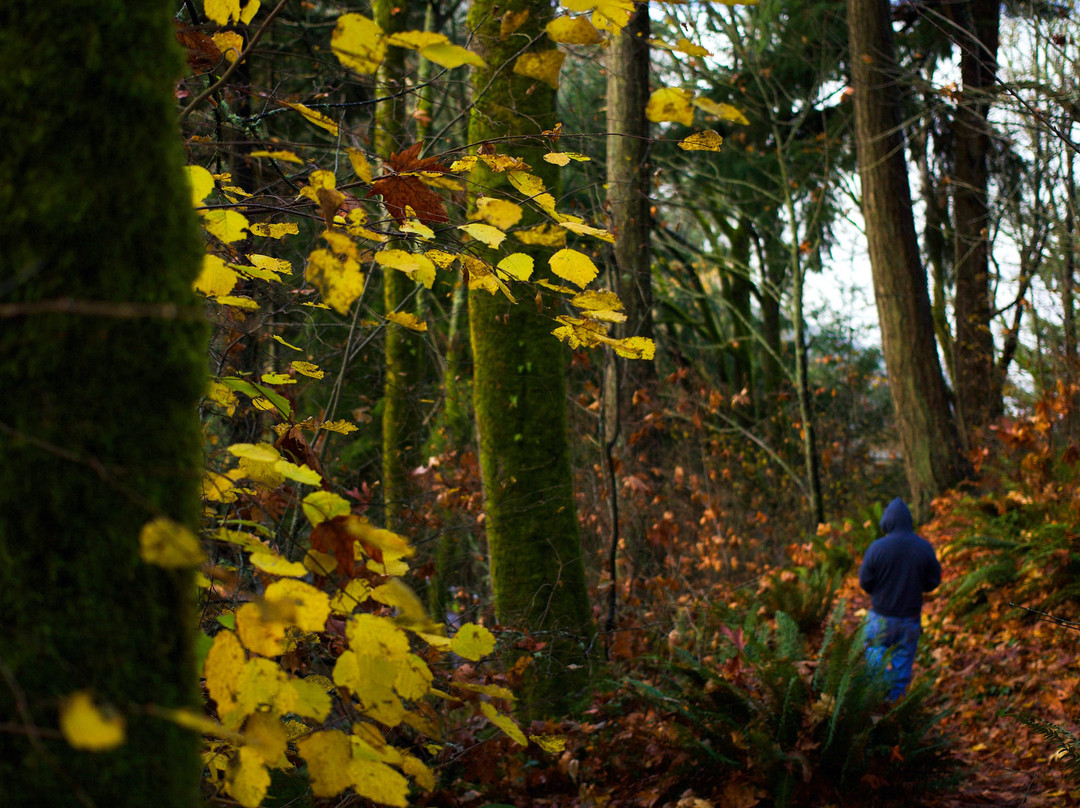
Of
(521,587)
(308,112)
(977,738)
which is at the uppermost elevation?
(308,112)

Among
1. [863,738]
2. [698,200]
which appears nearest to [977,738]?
[863,738]

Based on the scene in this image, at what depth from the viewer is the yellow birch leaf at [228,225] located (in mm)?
1645

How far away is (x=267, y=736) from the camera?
126cm

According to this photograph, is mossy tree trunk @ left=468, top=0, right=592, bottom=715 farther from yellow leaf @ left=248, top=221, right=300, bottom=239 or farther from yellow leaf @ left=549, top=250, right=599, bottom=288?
yellow leaf @ left=549, top=250, right=599, bottom=288

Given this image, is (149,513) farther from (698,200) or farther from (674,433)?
(698,200)

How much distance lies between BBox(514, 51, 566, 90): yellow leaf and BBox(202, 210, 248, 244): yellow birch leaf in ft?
2.13

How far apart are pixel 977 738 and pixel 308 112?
6.17 metres

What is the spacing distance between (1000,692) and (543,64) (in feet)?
21.0

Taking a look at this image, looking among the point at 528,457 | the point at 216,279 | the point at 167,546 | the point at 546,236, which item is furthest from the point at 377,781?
the point at 528,457

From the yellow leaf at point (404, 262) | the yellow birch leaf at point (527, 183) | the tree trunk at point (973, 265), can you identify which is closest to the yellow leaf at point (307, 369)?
the yellow leaf at point (404, 262)

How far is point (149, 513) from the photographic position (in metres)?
0.96

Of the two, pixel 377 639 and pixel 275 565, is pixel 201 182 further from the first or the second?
pixel 377 639

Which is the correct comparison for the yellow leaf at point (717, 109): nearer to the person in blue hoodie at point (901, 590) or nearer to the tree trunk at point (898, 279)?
the person in blue hoodie at point (901, 590)

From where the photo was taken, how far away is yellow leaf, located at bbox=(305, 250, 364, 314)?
4.50ft
